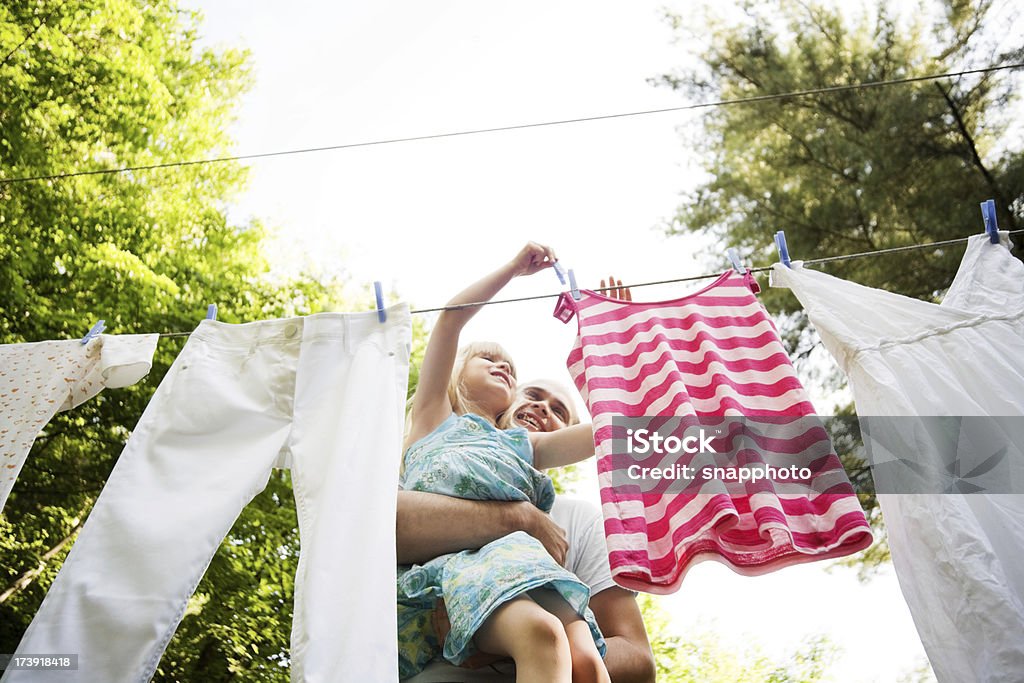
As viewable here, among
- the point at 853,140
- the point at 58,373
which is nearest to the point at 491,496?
the point at 58,373

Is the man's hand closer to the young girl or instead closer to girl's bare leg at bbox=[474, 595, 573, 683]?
the young girl

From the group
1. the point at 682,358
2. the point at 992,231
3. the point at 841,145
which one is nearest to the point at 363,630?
the point at 682,358

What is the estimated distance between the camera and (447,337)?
218cm

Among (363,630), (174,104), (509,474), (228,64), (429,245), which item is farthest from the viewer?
(429,245)

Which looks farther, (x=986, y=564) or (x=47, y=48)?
(x=47, y=48)

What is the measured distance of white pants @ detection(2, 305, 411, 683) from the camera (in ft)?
4.80

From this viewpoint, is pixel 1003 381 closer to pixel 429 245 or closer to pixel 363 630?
pixel 363 630

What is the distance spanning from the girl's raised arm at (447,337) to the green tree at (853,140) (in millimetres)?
2818

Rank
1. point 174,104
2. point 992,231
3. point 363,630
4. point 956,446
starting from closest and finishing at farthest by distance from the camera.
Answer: point 363,630, point 956,446, point 992,231, point 174,104

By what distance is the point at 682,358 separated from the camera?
1945mm

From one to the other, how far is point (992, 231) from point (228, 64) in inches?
199

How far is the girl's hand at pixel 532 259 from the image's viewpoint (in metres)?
2.11

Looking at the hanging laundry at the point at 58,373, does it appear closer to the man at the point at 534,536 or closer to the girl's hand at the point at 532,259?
the man at the point at 534,536

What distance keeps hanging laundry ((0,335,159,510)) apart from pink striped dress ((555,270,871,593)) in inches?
48.7
